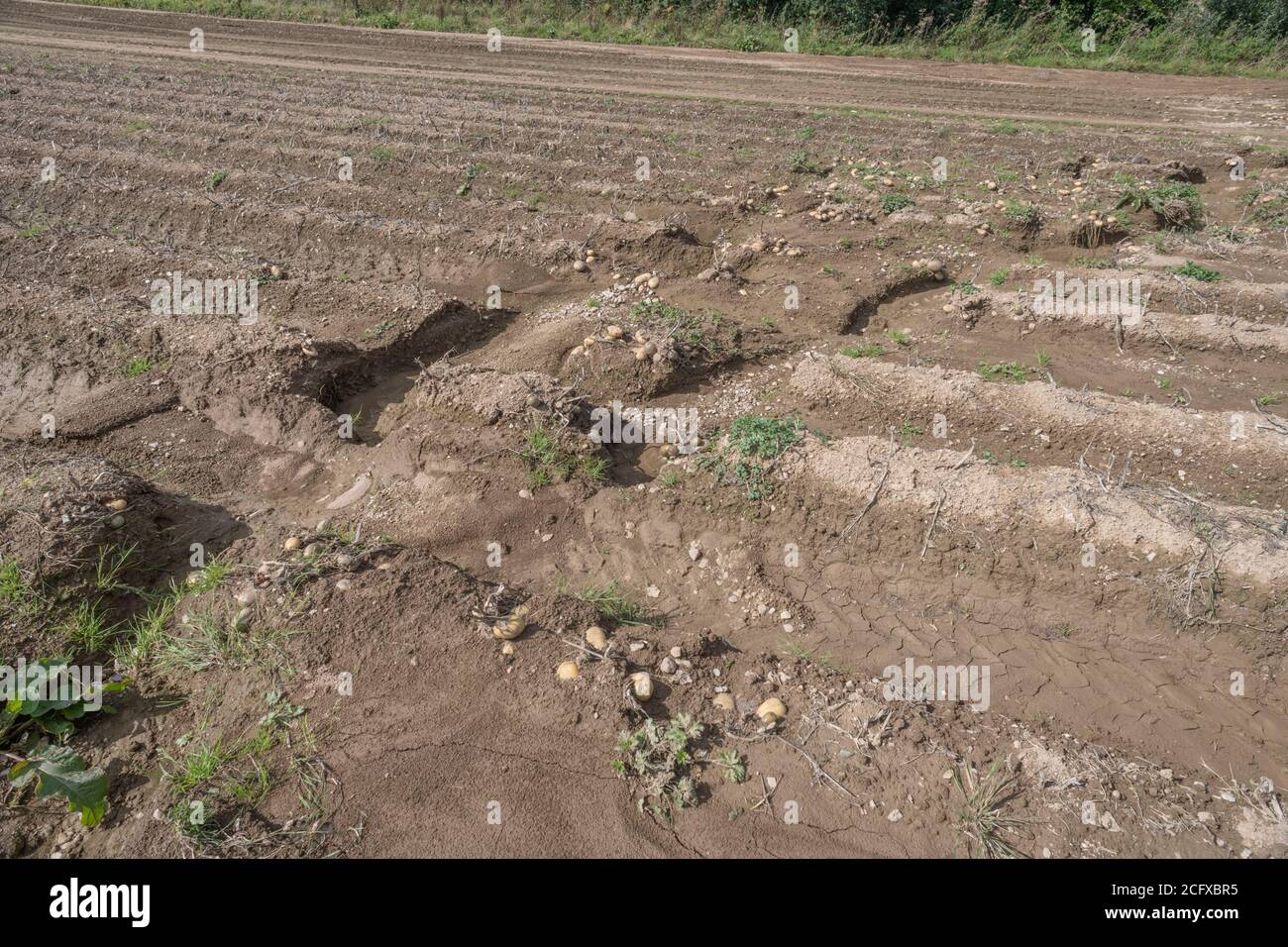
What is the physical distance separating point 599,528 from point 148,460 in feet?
11.1

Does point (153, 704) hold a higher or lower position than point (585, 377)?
lower

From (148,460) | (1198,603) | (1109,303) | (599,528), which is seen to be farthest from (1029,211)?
(148,460)

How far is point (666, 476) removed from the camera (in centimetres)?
470

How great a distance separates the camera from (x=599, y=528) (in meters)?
4.43

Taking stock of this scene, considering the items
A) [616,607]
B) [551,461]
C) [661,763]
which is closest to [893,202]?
[551,461]

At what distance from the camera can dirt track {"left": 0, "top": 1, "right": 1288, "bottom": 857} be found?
3.01 meters

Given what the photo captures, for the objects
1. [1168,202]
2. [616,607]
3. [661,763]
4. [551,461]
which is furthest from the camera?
[1168,202]

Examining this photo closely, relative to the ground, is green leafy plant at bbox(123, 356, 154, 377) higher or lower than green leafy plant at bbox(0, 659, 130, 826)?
higher

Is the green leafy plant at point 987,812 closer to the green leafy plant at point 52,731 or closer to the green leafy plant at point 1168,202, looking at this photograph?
the green leafy plant at point 52,731

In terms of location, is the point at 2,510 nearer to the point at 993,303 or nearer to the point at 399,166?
the point at 399,166

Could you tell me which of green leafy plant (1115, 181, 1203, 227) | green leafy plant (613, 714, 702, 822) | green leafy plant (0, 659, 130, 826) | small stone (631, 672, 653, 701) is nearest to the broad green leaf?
green leafy plant (0, 659, 130, 826)

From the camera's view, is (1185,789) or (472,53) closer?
(1185,789)

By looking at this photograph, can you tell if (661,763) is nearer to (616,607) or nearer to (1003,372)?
(616,607)

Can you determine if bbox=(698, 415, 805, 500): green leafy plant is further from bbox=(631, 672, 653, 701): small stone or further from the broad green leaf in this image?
the broad green leaf
